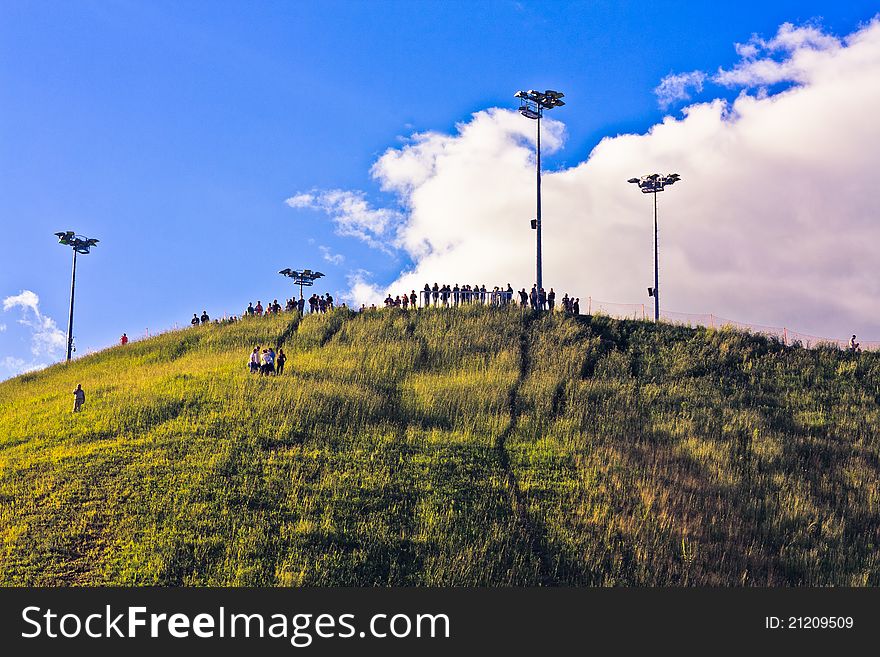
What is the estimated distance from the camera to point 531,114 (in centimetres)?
4259

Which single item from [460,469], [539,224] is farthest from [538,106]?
[460,469]

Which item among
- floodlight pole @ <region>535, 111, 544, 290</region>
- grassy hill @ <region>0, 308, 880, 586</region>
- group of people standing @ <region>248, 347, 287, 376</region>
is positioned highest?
floodlight pole @ <region>535, 111, 544, 290</region>

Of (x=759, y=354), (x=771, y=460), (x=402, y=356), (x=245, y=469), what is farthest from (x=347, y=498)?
(x=759, y=354)

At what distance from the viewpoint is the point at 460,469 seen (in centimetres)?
2327

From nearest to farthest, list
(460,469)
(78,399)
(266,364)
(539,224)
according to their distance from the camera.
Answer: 1. (460,469)
2. (78,399)
3. (266,364)
4. (539,224)

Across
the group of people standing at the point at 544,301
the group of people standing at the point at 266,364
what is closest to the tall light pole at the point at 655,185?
the group of people standing at the point at 544,301

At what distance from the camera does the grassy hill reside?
1812 centimetres

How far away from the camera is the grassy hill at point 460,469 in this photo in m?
18.1

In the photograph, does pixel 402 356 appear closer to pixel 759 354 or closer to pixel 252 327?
pixel 252 327

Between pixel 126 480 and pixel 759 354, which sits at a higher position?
pixel 759 354

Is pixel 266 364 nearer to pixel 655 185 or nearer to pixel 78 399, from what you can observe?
pixel 78 399

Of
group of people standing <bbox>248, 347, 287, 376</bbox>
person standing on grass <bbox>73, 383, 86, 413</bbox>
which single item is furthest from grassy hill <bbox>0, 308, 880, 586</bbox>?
group of people standing <bbox>248, 347, 287, 376</bbox>

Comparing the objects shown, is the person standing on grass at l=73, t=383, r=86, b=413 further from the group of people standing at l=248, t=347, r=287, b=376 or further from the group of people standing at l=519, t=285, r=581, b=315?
the group of people standing at l=519, t=285, r=581, b=315

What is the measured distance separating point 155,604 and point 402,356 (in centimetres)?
2403
